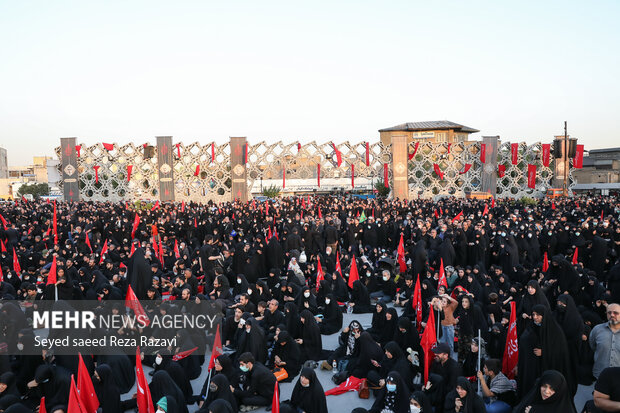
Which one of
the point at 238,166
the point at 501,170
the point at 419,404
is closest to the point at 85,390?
the point at 419,404

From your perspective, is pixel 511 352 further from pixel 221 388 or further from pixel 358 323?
pixel 221 388

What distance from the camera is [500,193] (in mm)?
32344

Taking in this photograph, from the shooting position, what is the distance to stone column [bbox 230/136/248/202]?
3050cm

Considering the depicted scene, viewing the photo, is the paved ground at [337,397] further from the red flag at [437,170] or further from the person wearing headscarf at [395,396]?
the red flag at [437,170]

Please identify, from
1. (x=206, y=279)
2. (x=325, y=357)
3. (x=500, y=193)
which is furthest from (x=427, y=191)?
(x=325, y=357)

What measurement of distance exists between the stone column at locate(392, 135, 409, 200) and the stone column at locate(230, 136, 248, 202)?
10238 millimetres

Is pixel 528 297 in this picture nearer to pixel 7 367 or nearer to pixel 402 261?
pixel 402 261

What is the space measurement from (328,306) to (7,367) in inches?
176

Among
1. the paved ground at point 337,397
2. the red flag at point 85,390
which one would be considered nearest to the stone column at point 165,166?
the paved ground at point 337,397

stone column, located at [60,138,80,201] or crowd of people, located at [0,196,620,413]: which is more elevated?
stone column, located at [60,138,80,201]

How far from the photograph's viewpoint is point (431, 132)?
201 feet

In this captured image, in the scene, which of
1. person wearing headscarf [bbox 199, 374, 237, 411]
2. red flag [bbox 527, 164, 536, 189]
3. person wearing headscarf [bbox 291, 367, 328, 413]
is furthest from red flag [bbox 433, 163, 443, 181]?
person wearing headscarf [bbox 199, 374, 237, 411]

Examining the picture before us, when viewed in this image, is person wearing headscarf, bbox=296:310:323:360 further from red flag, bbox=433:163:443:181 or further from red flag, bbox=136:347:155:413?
red flag, bbox=433:163:443:181

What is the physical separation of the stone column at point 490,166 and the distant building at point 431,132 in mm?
29550
